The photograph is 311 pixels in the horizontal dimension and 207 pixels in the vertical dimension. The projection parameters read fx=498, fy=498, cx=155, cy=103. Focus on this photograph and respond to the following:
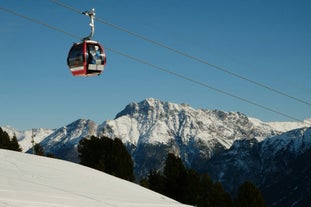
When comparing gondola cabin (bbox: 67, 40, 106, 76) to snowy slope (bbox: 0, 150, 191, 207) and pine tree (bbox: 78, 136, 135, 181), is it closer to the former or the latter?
snowy slope (bbox: 0, 150, 191, 207)

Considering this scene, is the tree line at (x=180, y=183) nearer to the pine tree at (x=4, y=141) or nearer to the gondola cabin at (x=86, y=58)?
the pine tree at (x=4, y=141)

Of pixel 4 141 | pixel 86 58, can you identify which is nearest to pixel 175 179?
pixel 4 141

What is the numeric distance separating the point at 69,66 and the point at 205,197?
55.8m

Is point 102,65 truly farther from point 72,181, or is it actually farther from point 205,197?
point 205,197

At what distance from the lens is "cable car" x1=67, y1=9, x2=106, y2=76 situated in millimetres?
21594

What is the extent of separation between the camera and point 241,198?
7394cm

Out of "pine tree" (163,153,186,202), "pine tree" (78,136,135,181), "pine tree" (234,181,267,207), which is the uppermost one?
"pine tree" (78,136,135,181)

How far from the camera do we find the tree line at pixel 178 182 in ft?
241

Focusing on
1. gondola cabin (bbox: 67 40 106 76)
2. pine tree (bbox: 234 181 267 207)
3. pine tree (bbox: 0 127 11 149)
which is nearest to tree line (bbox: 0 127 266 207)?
pine tree (bbox: 234 181 267 207)

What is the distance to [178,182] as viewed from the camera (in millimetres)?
75312

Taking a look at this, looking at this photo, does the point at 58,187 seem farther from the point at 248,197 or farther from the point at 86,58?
the point at 248,197

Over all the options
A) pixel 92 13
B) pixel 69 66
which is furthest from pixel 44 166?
pixel 92 13

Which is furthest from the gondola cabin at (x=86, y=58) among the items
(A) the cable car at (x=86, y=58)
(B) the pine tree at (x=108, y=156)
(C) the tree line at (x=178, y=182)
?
(B) the pine tree at (x=108, y=156)

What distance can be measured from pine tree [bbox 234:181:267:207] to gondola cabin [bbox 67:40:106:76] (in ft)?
182
